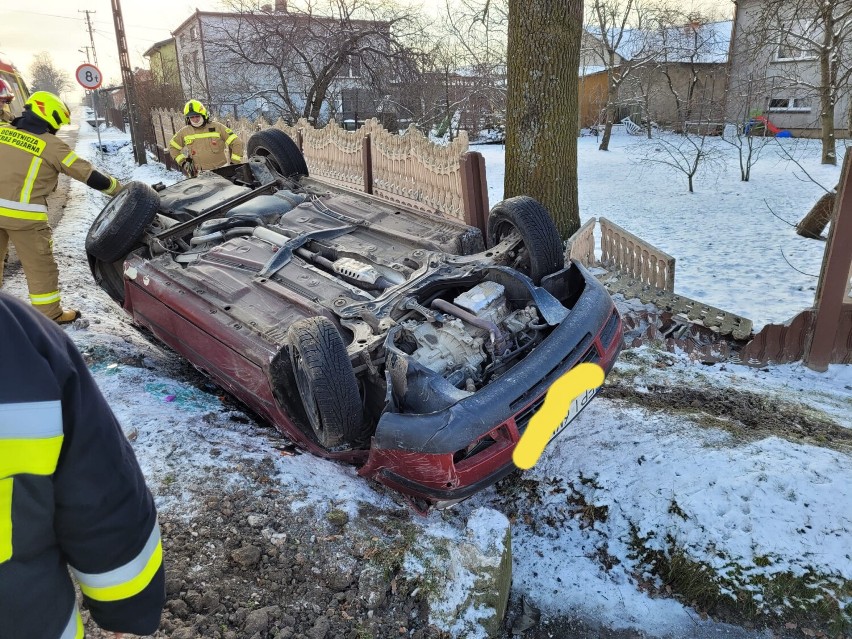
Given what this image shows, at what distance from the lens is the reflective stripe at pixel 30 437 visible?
3.23 feet

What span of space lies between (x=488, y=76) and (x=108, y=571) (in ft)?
61.5

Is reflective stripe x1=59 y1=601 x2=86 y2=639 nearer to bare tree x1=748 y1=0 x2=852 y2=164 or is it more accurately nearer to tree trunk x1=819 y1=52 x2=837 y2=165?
bare tree x1=748 y1=0 x2=852 y2=164

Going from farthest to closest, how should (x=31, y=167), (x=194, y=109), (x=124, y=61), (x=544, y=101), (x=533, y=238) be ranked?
(x=124, y=61)
(x=194, y=109)
(x=544, y=101)
(x=31, y=167)
(x=533, y=238)

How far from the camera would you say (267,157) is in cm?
590

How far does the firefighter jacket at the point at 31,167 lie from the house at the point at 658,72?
724 inches

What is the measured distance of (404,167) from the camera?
8156 mm

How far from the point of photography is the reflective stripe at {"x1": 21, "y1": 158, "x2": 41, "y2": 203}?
4.61 meters

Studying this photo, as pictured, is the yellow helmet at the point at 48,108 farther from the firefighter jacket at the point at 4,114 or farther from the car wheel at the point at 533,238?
the car wheel at the point at 533,238

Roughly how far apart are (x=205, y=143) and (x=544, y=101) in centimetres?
489

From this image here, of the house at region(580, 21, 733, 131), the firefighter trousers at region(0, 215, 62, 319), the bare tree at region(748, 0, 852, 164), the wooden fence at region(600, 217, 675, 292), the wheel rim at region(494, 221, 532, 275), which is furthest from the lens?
the house at region(580, 21, 733, 131)

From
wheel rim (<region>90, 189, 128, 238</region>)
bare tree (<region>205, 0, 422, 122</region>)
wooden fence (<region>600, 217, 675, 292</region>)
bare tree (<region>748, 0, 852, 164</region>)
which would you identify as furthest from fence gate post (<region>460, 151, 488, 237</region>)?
bare tree (<region>205, 0, 422, 122</region>)

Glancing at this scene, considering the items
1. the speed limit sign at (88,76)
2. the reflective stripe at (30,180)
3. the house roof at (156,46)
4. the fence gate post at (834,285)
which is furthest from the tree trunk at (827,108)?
the house roof at (156,46)

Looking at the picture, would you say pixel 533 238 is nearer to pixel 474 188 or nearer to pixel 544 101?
pixel 544 101

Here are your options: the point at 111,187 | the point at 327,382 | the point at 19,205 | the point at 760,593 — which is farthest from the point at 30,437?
the point at 19,205
